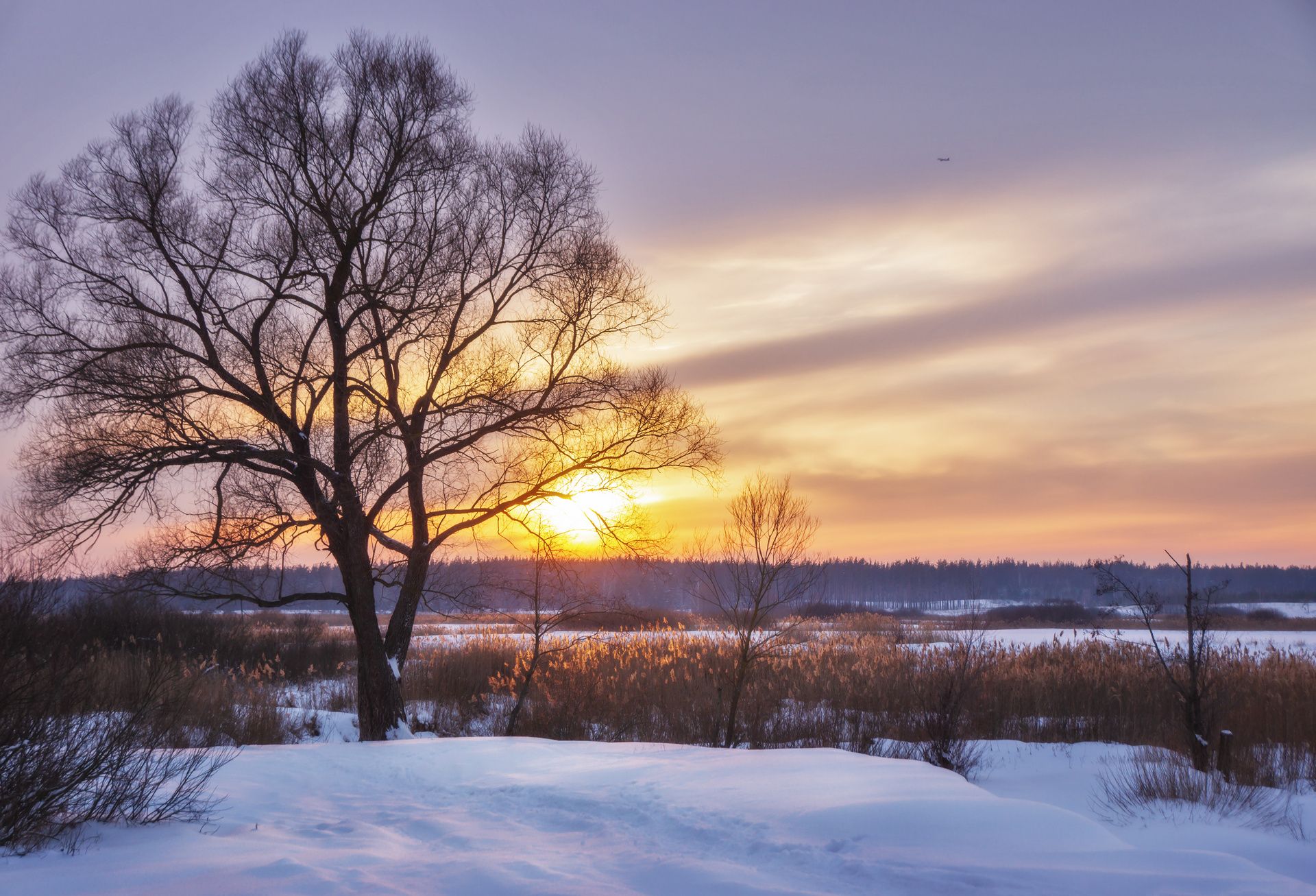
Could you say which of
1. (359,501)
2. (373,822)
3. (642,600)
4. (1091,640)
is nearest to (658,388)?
(359,501)

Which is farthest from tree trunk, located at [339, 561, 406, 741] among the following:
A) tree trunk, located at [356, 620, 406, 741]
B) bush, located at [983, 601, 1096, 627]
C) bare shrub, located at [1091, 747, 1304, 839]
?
bush, located at [983, 601, 1096, 627]

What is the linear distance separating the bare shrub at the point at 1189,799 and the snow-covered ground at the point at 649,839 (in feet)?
1.80

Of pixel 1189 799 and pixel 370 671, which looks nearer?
pixel 1189 799

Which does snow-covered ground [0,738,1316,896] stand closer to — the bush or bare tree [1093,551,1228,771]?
bare tree [1093,551,1228,771]

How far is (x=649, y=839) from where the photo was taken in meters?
6.23

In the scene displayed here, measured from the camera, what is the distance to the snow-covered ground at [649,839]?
4.95m

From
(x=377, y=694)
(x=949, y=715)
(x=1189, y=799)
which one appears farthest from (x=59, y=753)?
(x=949, y=715)

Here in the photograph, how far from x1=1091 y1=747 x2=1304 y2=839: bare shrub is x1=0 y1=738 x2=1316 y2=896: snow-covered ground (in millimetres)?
548

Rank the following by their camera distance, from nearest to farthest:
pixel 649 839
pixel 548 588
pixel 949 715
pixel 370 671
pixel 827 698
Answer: pixel 649 839 → pixel 949 715 → pixel 370 671 → pixel 548 588 → pixel 827 698

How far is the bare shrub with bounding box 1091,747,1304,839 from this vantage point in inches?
323

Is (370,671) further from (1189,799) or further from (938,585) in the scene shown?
(938,585)

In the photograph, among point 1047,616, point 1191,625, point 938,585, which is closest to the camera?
point 1191,625

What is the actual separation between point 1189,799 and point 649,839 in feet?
20.3

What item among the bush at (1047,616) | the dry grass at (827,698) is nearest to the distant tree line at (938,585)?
the bush at (1047,616)
